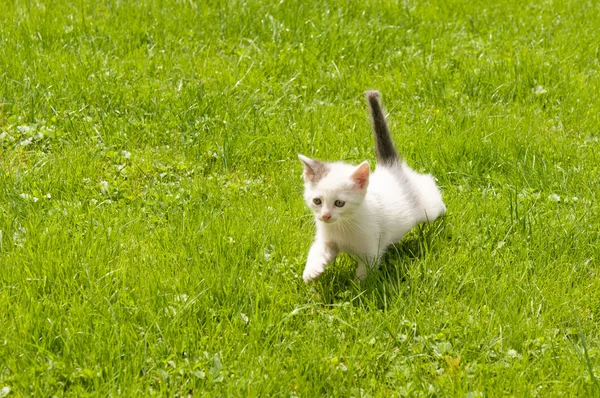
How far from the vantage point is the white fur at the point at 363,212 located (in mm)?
4391

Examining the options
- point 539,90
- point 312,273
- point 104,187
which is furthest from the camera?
point 539,90

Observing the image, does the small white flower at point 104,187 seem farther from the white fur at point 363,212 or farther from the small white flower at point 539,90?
the small white flower at point 539,90

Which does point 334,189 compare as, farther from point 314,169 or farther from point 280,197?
point 280,197

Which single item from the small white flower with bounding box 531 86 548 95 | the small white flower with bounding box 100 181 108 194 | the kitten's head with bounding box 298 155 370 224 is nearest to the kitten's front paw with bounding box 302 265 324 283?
the kitten's head with bounding box 298 155 370 224

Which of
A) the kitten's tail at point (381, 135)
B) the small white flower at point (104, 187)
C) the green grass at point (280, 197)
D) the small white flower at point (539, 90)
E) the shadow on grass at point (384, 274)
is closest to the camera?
the green grass at point (280, 197)

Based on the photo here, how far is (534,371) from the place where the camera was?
373 centimetres

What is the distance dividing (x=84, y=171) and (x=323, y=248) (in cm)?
197

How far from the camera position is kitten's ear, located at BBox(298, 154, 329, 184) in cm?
449

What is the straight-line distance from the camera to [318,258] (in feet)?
14.5

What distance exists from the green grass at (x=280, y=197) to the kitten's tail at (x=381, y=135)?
50cm

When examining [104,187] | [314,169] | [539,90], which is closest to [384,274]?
[314,169]

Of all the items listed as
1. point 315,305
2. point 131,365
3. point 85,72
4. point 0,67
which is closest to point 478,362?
point 315,305

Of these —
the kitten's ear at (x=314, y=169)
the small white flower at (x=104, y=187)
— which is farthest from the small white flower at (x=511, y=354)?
the small white flower at (x=104, y=187)

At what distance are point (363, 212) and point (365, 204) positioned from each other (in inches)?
2.6
